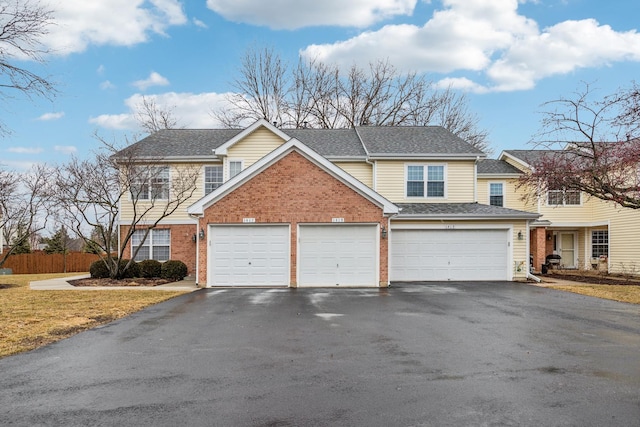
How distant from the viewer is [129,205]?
24156 millimetres

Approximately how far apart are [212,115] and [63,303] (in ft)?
93.0

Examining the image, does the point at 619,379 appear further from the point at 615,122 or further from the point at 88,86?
the point at 88,86

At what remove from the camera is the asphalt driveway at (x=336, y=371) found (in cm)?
502

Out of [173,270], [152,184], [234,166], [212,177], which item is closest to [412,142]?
[234,166]

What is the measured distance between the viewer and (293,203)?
18688 mm

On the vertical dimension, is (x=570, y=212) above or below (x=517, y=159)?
below

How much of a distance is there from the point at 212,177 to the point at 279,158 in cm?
668

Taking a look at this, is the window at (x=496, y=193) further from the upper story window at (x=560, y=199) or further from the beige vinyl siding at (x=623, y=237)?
the beige vinyl siding at (x=623, y=237)

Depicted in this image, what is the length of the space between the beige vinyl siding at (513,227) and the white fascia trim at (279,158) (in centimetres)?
279

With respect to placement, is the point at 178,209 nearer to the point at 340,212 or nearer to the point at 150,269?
the point at 150,269

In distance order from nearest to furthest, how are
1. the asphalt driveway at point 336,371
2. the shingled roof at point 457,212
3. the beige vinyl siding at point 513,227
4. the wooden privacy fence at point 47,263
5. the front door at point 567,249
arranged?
1. the asphalt driveway at point 336,371
2. the shingled roof at point 457,212
3. the beige vinyl siding at point 513,227
4. the front door at point 567,249
5. the wooden privacy fence at point 47,263

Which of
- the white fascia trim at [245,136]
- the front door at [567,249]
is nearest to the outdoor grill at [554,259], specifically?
the front door at [567,249]

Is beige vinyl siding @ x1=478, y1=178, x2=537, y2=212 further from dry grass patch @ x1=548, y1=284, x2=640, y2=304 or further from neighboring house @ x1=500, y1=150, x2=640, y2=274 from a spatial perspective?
dry grass patch @ x1=548, y1=284, x2=640, y2=304

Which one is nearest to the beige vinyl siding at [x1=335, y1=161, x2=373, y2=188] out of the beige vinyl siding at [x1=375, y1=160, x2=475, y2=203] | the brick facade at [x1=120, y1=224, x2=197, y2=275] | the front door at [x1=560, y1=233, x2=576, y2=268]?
the beige vinyl siding at [x1=375, y1=160, x2=475, y2=203]
